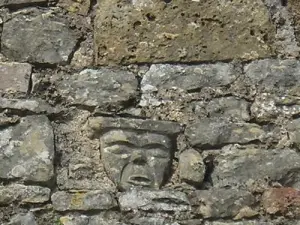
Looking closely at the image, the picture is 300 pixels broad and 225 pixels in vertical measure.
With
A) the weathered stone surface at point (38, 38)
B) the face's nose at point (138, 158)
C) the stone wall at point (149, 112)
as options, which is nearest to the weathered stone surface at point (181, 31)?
the stone wall at point (149, 112)

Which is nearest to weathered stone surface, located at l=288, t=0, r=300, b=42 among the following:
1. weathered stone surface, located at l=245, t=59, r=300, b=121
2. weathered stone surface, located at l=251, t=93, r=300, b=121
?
weathered stone surface, located at l=245, t=59, r=300, b=121

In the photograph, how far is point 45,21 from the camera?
8.05ft

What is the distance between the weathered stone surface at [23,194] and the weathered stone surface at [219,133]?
51 centimetres

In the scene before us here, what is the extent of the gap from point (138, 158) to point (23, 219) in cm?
41

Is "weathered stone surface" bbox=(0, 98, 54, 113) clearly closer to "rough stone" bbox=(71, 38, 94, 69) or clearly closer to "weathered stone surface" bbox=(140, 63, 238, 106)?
"rough stone" bbox=(71, 38, 94, 69)

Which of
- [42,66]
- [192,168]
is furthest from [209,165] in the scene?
[42,66]

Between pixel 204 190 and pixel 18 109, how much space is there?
667mm

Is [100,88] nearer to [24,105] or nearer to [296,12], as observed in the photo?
[24,105]

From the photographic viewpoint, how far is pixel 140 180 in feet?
7.45

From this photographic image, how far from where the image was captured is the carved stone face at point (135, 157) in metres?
2.27

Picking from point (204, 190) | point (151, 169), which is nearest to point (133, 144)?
point (151, 169)

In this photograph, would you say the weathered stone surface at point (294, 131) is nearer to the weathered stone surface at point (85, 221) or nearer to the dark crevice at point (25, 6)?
the weathered stone surface at point (85, 221)

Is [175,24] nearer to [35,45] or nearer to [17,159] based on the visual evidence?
[35,45]

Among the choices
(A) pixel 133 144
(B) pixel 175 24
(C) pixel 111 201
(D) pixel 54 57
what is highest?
(B) pixel 175 24
